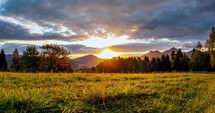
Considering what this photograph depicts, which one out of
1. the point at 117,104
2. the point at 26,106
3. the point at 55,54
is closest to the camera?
the point at 26,106

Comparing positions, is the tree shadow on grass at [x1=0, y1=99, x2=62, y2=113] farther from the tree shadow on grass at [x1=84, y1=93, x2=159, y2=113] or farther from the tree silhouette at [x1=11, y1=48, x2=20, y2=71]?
the tree silhouette at [x1=11, y1=48, x2=20, y2=71]

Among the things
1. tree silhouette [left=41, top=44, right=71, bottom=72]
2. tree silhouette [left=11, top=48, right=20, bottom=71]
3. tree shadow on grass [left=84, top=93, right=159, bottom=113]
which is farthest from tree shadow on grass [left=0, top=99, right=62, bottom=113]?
tree silhouette [left=41, top=44, right=71, bottom=72]

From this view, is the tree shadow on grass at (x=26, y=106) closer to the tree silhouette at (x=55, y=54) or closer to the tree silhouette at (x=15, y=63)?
the tree silhouette at (x=15, y=63)

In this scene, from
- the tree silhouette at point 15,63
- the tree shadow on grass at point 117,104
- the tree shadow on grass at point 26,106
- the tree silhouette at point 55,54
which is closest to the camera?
the tree shadow on grass at point 26,106

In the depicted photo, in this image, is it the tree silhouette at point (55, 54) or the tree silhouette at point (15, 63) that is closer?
the tree silhouette at point (15, 63)

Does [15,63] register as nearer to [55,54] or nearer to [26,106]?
[55,54]

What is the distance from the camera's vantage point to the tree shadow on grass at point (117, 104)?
7383 mm

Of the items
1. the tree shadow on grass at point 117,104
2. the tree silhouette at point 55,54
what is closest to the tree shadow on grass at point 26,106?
the tree shadow on grass at point 117,104

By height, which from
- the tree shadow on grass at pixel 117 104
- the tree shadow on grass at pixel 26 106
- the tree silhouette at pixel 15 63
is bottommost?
the tree shadow on grass at pixel 117 104

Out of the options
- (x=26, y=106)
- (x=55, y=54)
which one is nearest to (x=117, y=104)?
(x=26, y=106)

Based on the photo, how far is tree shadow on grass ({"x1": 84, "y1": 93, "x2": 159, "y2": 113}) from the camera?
291 inches

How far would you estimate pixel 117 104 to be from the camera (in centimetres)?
803

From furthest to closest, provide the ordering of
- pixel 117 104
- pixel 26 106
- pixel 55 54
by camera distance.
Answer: pixel 55 54 < pixel 117 104 < pixel 26 106

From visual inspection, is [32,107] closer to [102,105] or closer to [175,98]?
[102,105]
